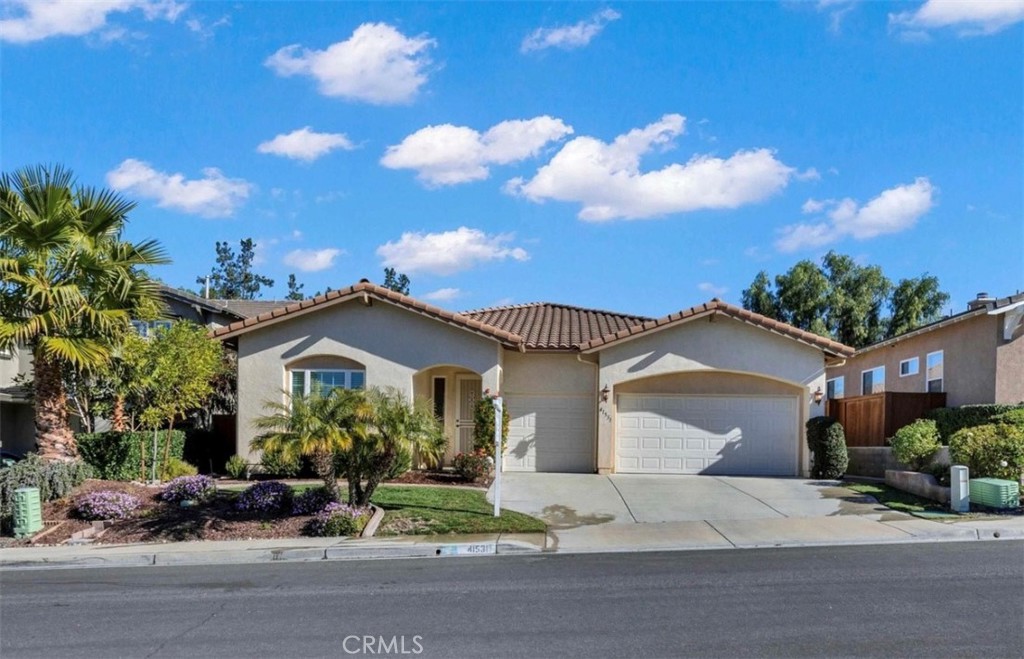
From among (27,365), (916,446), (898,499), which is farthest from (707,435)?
(27,365)

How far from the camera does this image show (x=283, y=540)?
13.0 meters

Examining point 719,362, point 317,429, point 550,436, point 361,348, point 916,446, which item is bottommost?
point 550,436

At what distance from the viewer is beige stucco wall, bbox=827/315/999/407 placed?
19.3m

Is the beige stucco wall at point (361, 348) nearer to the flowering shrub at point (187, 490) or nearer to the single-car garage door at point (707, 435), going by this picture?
the single-car garage door at point (707, 435)

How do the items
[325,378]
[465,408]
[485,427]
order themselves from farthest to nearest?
1. [465,408]
2. [325,378]
3. [485,427]

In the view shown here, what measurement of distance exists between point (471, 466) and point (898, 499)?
8539 millimetres

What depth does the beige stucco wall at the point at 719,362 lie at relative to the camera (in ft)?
65.1

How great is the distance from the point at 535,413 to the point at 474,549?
9071mm

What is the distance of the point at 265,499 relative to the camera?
46.9 feet

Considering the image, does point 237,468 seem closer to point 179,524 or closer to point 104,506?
point 104,506

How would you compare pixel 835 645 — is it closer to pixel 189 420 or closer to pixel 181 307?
pixel 189 420

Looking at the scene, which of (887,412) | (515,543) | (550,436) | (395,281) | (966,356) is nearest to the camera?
(515,543)

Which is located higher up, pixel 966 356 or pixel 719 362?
pixel 966 356

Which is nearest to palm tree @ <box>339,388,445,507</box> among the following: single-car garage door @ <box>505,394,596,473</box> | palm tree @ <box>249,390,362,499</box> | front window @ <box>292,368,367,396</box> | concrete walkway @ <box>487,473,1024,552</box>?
palm tree @ <box>249,390,362,499</box>
